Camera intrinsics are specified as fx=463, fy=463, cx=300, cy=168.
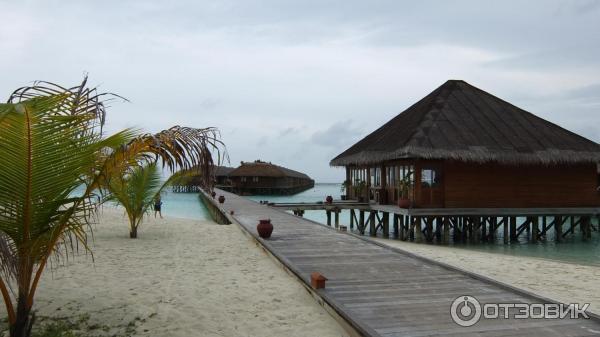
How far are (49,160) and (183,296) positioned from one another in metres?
3.10

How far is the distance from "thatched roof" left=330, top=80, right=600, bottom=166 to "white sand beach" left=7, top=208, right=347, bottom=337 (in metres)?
8.69

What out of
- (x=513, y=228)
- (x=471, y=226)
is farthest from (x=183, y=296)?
(x=513, y=228)

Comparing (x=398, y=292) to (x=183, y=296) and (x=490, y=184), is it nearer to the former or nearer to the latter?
(x=183, y=296)

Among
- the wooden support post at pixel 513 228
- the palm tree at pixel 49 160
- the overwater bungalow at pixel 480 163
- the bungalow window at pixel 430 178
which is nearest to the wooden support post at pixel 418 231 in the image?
the overwater bungalow at pixel 480 163

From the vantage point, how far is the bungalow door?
1650cm

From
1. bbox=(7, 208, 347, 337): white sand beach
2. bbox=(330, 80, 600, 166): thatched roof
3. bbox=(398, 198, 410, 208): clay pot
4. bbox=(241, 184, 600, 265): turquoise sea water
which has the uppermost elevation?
bbox=(330, 80, 600, 166): thatched roof

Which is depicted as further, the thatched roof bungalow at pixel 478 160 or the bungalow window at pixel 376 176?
the bungalow window at pixel 376 176

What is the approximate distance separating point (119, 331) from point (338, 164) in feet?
57.9

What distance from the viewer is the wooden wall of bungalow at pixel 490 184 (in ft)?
54.5

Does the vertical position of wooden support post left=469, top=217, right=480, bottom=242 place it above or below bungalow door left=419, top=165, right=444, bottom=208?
below

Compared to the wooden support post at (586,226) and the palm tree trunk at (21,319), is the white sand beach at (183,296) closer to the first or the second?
the palm tree trunk at (21,319)

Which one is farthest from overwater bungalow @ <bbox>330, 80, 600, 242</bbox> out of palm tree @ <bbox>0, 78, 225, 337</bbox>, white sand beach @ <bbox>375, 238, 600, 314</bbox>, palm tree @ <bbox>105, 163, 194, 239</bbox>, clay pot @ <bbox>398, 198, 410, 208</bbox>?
palm tree @ <bbox>0, 78, 225, 337</bbox>

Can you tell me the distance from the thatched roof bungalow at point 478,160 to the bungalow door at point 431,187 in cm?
4

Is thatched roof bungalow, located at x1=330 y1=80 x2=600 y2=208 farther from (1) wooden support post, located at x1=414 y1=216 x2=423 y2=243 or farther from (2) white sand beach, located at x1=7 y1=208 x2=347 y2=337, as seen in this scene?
(2) white sand beach, located at x1=7 y1=208 x2=347 y2=337
